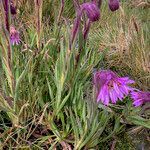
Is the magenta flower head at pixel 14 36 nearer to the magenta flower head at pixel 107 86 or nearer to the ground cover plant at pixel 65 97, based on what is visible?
the ground cover plant at pixel 65 97

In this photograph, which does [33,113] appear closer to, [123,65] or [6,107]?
[6,107]

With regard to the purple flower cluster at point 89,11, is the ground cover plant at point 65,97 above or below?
→ below

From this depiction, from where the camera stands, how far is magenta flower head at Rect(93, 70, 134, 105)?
1.57m

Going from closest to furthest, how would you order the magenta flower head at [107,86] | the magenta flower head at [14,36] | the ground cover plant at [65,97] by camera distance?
the magenta flower head at [107,86] → the ground cover plant at [65,97] → the magenta flower head at [14,36]

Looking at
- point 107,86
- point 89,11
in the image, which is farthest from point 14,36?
point 107,86

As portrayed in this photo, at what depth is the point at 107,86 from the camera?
1607 mm

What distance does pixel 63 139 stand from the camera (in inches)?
76.7

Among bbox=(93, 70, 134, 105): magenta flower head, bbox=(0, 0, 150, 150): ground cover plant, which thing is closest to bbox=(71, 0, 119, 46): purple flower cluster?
Answer: bbox=(0, 0, 150, 150): ground cover plant

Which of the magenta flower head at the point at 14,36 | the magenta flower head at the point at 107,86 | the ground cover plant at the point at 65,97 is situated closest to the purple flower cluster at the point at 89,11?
the ground cover plant at the point at 65,97

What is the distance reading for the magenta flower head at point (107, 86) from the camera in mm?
1565

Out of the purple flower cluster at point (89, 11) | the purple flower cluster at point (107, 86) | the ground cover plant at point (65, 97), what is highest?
the purple flower cluster at point (89, 11)

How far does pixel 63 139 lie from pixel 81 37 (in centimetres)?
56

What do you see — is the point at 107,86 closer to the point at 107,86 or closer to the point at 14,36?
the point at 107,86

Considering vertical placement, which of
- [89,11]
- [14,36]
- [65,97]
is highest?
[89,11]
